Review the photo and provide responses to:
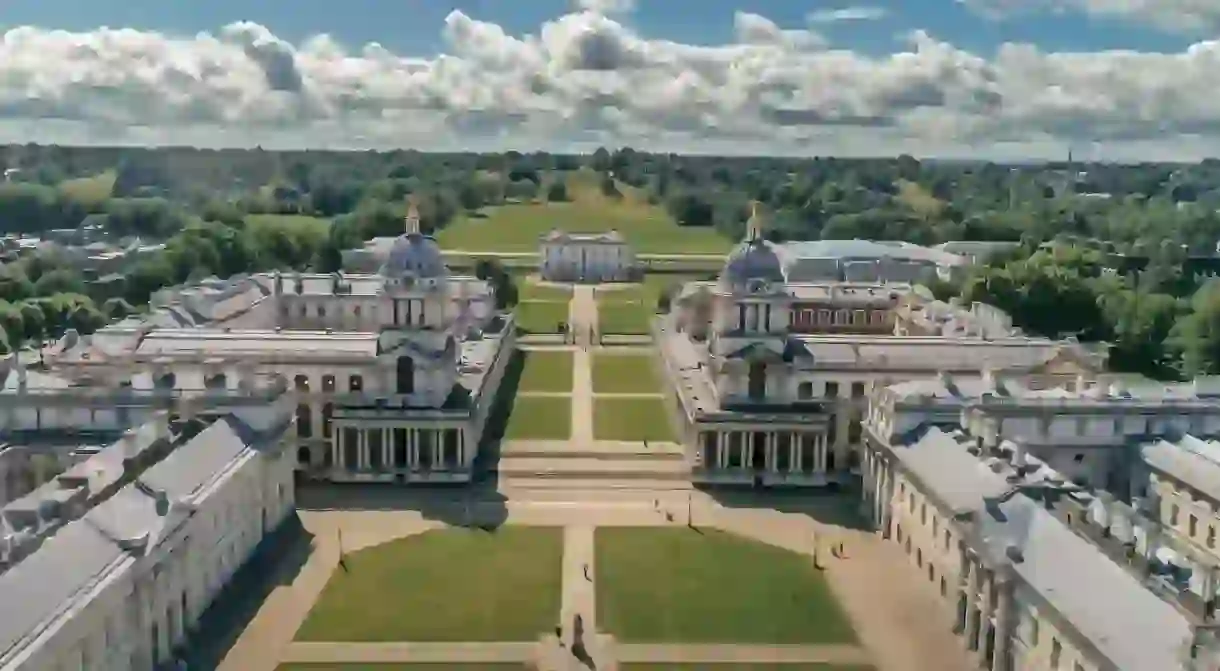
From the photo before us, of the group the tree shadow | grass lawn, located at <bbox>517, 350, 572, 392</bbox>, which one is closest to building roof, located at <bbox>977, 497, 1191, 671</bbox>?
the tree shadow

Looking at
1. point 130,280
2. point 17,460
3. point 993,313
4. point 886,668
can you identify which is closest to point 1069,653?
point 886,668

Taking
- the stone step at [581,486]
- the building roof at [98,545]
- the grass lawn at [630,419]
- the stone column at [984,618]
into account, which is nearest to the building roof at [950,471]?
the stone column at [984,618]

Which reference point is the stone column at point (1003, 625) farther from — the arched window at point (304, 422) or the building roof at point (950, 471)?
the arched window at point (304, 422)

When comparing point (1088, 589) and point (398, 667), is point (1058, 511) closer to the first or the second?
point (1088, 589)

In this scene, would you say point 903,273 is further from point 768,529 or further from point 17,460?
point 17,460

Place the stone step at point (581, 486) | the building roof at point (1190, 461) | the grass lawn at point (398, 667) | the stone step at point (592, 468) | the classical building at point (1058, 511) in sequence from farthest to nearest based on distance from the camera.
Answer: the stone step at point (592, 468) → the stone step at point (581, 486) → the building roof at point (1190, 461) → the grass lawn at point (398, 667) → the classical building at point (1058, 511)
